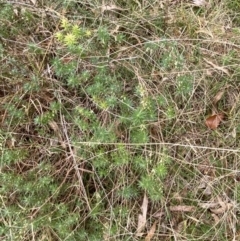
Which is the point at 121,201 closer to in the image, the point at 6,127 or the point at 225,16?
the point at 6,127

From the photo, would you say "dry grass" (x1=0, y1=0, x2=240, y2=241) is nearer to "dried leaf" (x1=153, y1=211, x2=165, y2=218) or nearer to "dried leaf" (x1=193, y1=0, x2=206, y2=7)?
"dried leaf" (x1=153, y1=211, x2=165, y2=218)

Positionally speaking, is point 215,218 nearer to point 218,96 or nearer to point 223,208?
point 223,208

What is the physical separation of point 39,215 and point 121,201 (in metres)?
0.47

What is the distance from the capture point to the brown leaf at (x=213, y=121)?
2.67 meters

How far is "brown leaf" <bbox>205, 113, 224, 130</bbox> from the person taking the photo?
2.67 m

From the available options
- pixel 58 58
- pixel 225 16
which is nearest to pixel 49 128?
pixel 58 58

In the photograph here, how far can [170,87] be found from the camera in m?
2.65

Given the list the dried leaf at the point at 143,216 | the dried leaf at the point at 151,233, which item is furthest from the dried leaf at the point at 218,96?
the dried leaf at the point at 151,233

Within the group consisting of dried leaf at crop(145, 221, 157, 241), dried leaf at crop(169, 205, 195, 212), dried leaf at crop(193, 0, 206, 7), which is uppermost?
dried leaf at crop(193, 0, 206, 7)

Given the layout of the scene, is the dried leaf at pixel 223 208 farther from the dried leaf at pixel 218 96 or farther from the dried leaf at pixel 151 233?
the dried leaf at pixel 218 96

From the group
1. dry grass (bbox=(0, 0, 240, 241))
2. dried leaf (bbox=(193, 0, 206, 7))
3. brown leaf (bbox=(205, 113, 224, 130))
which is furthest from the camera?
dried leaf (bbox=(193, 0, 206, 7))

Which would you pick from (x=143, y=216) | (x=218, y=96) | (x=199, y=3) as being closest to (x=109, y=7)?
(x=199, y=3)

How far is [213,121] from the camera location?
2674 mm

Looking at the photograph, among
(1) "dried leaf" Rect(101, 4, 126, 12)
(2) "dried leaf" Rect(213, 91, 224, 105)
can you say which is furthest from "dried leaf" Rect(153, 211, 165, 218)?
(1) "dried leaf" Rect(101, 4, 126, 12)
